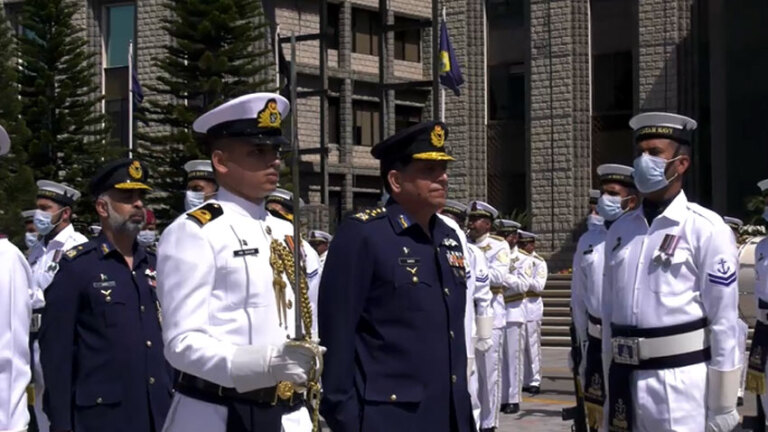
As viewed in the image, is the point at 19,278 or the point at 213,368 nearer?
the point at 213,368

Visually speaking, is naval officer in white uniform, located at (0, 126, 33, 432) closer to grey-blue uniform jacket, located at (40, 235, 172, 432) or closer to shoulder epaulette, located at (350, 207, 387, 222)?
grey-blue uniform jacket, located at (40, 235, 172, 432)

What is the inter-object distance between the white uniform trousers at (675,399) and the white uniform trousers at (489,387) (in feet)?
21.9

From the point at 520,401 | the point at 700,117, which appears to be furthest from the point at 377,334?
the point at 700,117

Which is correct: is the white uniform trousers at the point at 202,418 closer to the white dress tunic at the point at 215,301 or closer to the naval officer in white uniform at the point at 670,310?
the white dress tunic at the point at 215,301

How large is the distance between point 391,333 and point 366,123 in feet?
118

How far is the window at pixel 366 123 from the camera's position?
41.7 meters

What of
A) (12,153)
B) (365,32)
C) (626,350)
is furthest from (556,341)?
(626,350)

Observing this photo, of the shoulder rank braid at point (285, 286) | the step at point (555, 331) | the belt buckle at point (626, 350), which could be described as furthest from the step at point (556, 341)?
the shoulder rank braid at point (285, 286)

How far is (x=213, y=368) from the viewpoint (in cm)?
521

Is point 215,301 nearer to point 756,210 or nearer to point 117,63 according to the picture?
point 756,210

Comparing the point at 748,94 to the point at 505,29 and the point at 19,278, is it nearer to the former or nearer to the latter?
the point at 505,29

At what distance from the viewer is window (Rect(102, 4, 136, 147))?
40906 mm

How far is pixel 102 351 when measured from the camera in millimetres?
7719

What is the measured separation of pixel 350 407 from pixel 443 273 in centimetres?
75
